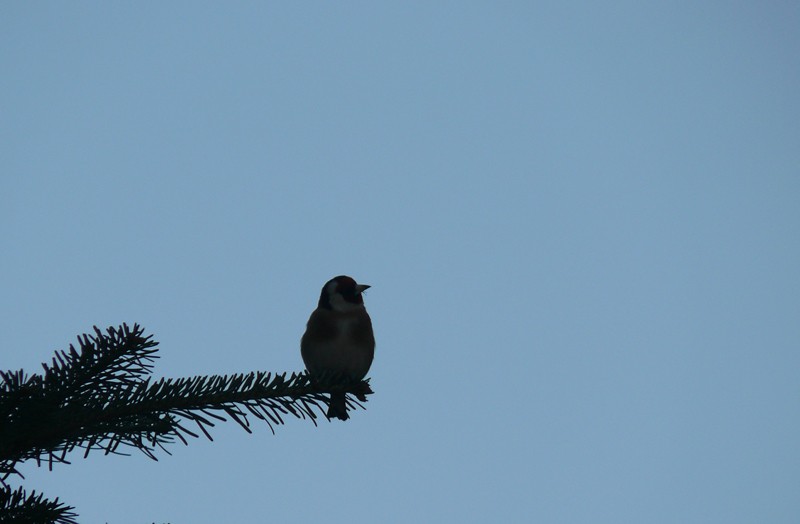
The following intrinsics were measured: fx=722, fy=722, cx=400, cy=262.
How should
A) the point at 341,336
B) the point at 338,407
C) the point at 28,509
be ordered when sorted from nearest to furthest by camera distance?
the point at 28,509
the point at 338,407
the point at 341,336

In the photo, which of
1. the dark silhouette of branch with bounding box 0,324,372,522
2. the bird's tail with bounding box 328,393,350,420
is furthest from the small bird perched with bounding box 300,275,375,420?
the dark silhouette of branch with bounding box 0,324,372,522

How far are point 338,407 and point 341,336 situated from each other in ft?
6.53

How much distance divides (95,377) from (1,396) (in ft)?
1.22

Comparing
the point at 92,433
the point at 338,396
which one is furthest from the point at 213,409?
the point at 338,396

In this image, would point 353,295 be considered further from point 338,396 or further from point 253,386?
point 253,386

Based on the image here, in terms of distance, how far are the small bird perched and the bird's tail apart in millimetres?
1700

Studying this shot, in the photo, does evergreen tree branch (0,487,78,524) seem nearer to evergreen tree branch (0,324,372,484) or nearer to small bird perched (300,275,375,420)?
evergreen tree branch (0,324,372,484)

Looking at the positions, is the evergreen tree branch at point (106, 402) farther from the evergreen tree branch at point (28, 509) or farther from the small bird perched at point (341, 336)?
the small bird perched at point (341, 336)

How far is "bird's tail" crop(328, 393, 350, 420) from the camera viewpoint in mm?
3068

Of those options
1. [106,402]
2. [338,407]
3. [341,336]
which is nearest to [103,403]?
[106,402]

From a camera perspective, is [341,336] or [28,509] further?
[341,336]

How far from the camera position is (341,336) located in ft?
17.6

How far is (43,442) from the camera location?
2.12 metres

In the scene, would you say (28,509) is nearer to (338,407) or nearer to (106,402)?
(106,402)
